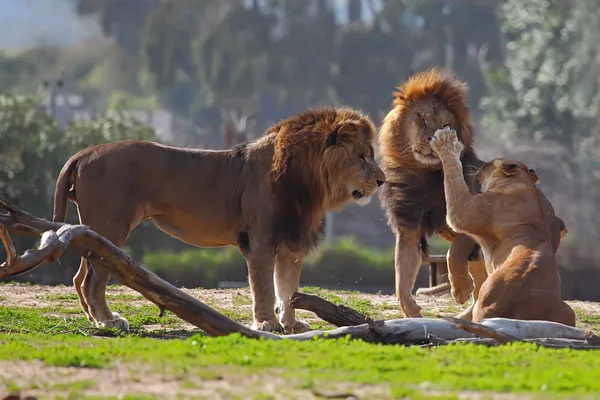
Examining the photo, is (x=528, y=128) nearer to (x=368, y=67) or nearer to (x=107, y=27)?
(x=368, y=67)

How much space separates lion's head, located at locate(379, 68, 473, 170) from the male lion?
64 centimetres

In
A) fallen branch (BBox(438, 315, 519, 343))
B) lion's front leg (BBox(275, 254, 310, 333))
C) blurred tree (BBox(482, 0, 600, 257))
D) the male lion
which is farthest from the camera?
blurred tree (BBox(482, 0, 600, 257))

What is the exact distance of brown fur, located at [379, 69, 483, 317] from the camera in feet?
30.0

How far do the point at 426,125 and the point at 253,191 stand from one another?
1.46 metres

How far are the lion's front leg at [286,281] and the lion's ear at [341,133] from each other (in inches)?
32.5

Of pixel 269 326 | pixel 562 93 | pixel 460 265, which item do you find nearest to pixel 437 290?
pixel 460 265

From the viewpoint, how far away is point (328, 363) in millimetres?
5977

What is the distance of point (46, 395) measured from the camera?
5281 millimetres

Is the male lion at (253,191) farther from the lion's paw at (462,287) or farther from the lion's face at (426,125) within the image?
the lion's paw at (462,287)

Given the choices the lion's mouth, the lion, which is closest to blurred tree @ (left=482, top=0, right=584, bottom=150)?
the lion

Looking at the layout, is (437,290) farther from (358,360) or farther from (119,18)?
(119,18)

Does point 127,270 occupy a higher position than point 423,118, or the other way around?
point 423,118

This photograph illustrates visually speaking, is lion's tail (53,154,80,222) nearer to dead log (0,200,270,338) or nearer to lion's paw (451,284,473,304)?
dead log (0,200,270,338)

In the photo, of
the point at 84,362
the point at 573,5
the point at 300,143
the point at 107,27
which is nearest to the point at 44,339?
the point at 84,362
